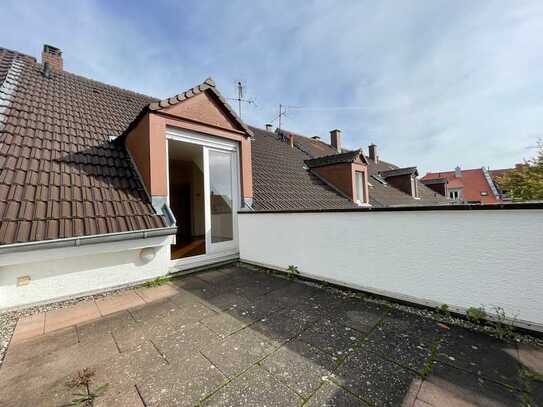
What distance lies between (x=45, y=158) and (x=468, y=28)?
9543 millimetres

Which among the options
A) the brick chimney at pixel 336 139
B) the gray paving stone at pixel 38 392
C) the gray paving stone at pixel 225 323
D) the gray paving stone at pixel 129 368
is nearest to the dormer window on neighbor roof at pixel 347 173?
the brick chimney at pixel 336 139

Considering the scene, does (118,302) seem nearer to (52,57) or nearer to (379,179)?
(52,57)

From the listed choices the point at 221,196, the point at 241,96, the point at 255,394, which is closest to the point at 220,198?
the point at 221,196

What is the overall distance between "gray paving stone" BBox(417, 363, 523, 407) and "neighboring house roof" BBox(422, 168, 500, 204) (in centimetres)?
3390

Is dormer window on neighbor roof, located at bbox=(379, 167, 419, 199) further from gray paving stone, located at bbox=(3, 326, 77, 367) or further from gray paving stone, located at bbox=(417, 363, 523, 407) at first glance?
gray paving stone, located at bbox=(3, 326, 77, 367)

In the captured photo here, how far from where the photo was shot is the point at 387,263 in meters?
3.60

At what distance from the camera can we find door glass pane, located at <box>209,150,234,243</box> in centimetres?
606

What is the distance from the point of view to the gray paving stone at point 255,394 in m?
1.79

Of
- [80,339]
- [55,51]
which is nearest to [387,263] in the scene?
[80,339]

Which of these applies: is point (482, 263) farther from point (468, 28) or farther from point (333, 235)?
point (468, 28)

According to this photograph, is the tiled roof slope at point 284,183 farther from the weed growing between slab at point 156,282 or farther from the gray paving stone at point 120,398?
the gray paving stone at point 120,398

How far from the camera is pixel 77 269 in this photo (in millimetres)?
3883

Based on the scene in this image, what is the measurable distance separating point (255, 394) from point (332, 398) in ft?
2.10

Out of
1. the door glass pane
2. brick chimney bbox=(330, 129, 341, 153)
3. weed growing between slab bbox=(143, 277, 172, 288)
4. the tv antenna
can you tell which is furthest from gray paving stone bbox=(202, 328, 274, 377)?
brick chimney bbox=(330, 129, 341, 153)
